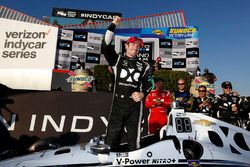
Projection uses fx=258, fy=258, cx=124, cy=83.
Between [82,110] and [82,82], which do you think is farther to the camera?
[82,82]

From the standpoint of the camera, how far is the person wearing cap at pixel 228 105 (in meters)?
4.23

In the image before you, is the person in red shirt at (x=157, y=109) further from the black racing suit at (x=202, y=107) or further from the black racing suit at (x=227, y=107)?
the black racing suit at (x=227, y=107)

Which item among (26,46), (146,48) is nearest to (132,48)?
(26,46)

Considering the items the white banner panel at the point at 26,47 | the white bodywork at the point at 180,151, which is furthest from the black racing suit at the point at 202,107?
the white banner panel at the point at 26,47

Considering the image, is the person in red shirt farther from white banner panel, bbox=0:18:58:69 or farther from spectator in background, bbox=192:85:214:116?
white banner panel, bbox=0:18:58:69

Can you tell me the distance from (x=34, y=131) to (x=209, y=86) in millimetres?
4932

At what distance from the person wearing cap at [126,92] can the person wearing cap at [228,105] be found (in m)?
1.95

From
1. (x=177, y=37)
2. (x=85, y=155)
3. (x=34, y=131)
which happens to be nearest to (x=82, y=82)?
(x=34, y=131)

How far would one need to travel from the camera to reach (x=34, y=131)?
4512 mm

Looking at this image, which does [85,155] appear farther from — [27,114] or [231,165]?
[27,114]

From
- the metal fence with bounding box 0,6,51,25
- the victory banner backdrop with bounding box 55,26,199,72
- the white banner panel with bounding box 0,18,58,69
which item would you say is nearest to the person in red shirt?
the white banner panel with bounding box 0,18,58,69

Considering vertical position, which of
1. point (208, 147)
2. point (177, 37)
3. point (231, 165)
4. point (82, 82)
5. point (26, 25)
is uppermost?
point (177, 37)

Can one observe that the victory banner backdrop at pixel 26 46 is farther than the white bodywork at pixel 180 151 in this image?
Yes

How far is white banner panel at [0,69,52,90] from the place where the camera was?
672 centimetres
